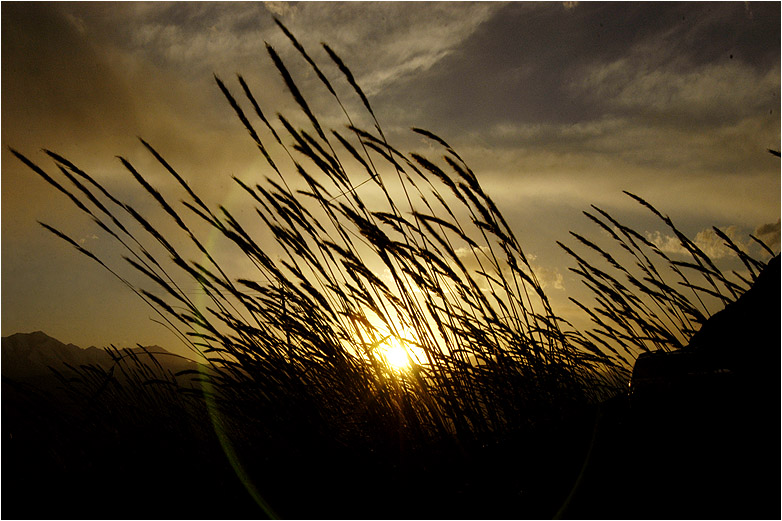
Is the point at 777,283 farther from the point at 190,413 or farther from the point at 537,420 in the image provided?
the point at 190,413

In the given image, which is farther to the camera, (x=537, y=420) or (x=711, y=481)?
(x=537, y=420)

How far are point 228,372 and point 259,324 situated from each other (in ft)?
0.70

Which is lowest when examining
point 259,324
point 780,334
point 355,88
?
point 780,334

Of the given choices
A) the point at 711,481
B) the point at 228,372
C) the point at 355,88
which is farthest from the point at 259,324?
the point at 711,481

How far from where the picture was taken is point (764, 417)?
904 millimetres

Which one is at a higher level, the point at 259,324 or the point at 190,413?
the point at 259,324

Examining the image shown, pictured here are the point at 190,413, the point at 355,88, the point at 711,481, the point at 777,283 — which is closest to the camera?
the point at 711,481

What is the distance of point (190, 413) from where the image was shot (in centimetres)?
169

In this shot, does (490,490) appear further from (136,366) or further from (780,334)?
(136,366)

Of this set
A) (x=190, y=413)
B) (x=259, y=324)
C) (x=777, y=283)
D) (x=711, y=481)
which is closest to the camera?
(x=711, y=481)

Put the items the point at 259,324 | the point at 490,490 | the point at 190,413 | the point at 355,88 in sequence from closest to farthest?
1. the point at 490,490
2. the point at 355,88
3. the point at 259,324
4. the point at 190,413

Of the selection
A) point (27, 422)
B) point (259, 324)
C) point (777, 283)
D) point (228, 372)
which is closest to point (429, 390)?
point (259, 324)


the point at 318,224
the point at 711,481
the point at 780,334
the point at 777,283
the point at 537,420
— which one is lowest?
the point at 711,481

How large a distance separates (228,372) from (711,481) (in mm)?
1364
